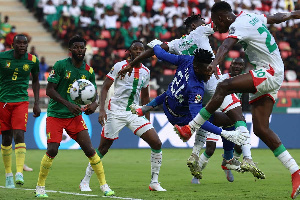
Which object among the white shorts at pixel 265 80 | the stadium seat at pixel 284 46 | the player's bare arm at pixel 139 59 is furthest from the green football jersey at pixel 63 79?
the stadium seat at pixel 284 46

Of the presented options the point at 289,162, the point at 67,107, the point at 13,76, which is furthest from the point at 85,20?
the point at 289,162

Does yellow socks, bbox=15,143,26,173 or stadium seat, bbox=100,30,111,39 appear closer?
yellow socks, bbox=15,143,26,173

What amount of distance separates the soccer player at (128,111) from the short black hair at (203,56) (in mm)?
1835

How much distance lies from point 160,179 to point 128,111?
5.87 ft

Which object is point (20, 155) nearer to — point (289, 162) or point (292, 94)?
point (289, 162)

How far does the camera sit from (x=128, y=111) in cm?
1227

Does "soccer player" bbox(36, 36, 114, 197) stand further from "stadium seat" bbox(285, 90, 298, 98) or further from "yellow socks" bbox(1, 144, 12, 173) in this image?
"stadium seat" bbox(285, 90, 298, 98)

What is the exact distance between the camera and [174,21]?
2958 centimetres

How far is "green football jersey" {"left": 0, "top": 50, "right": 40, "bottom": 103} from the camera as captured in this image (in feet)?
39.9

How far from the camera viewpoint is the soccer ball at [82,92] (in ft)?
33.2

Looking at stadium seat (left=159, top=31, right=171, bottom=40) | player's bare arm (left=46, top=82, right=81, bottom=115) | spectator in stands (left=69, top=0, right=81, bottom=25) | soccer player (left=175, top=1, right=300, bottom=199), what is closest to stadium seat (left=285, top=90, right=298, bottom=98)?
stadium seat (left=159, top=31, right=171, bottom=40)

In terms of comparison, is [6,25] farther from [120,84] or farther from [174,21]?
[120,84]

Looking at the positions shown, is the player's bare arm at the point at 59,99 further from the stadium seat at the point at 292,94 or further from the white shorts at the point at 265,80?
the stadium seat at the point at 292,94

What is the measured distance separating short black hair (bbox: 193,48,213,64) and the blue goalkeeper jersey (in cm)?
29
